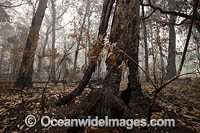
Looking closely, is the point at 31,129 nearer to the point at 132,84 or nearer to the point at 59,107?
the point at 59,107

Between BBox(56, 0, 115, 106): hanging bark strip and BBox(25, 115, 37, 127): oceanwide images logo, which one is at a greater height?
BBox(56, 0, 115, 106): hanging bark strip

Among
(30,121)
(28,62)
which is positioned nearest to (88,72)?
(30,121)

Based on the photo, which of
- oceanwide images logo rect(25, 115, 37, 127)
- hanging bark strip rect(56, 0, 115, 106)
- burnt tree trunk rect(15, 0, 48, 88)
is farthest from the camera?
burnt tree trunk rect(15, 0, 48, 88)

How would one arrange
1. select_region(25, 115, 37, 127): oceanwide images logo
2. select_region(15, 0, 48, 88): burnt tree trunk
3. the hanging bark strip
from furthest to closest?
select_region(15, 0, 48, 88): burnt tree trunk < the hanging bark strip < select_region(25, 115, 37, 127): oceanwide images logo

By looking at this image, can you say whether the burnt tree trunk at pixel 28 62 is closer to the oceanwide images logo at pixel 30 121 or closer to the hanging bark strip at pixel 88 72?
the hanging bark strip at pixel 88 72

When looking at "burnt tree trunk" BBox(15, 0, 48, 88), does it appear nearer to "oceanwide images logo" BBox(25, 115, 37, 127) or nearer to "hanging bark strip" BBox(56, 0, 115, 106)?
"hanging bark strip" BBox(56, 0, 115, 106)

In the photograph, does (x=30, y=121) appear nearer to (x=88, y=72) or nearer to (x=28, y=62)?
(x=88, y=72)

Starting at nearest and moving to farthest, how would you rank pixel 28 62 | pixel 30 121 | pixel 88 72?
pixel 30 121, pixel 88 72, pixel 28 62

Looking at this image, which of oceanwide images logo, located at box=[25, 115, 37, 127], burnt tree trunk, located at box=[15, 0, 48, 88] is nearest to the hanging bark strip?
oceanwide images logo, located at box=[25, 115, 37, 127]

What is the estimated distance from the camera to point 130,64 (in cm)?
272

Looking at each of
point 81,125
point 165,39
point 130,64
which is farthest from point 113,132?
point 165,39

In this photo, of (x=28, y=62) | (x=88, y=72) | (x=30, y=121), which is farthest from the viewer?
(x=28, y=62)

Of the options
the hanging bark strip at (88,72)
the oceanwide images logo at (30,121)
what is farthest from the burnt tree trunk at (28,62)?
the oceanwide images logo at (30,121)

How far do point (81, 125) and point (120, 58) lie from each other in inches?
60.6
